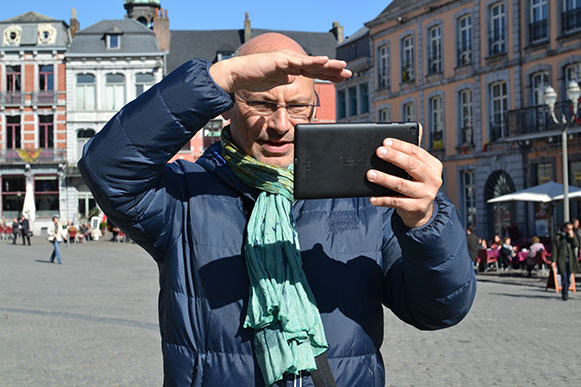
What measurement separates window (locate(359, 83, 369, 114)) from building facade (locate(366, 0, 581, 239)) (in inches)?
99.2

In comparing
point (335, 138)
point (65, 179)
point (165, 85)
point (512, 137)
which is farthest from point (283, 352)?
point (65, 179)

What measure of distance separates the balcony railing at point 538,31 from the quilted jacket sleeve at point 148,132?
95.5 feet

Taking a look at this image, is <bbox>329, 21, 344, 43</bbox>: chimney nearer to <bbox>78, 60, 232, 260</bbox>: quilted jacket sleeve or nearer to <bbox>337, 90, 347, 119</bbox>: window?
<bbox>337, 90, 347, 119</bbox>: window

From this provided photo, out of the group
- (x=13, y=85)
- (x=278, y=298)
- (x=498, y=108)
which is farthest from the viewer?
(x=13, y=85)

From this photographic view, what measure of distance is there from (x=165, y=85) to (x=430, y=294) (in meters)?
0.85

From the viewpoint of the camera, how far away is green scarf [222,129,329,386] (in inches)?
84.8

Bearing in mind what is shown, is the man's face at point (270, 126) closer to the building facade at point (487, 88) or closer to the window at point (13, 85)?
the building facade at point (487, 88)

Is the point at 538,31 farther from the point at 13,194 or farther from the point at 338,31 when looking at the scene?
the point at 13,194

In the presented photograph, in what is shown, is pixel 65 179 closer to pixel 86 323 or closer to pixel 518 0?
pixel 518 0

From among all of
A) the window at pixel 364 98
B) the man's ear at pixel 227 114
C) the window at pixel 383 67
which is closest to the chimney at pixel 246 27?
the window at pixel 364 98

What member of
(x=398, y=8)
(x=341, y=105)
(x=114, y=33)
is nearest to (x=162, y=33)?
(x=114, y=33)

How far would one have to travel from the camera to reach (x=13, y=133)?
52.2 metres

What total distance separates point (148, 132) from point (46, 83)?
173 feet

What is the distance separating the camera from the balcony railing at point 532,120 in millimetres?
28312
